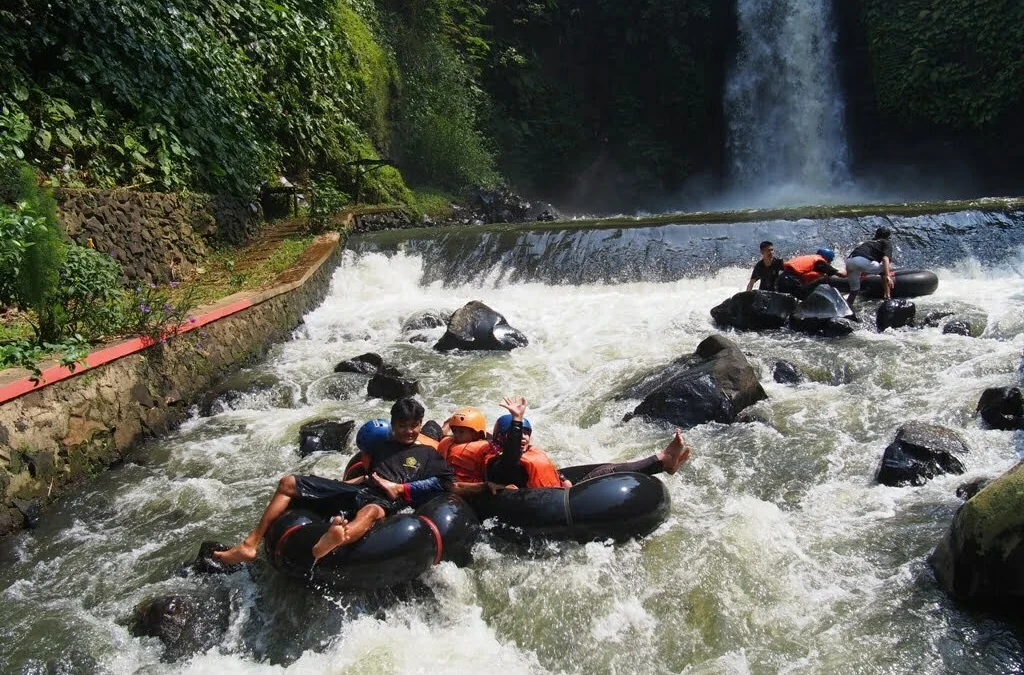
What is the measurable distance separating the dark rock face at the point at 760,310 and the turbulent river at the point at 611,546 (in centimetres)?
33

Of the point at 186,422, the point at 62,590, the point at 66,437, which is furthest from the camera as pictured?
the point at 186,422

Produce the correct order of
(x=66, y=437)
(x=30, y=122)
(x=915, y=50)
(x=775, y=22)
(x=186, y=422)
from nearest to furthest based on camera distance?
(x=66, y=437) < (x=186, y=422) < (x=30, y=122) < (x=915, y=50) < (x=775, y=22)

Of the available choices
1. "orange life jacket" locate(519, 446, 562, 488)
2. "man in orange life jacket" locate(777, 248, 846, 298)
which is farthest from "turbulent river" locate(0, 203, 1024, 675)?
"man in orange life jacket" locate(777, 248, 846, 298)

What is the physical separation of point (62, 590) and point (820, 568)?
432 cm

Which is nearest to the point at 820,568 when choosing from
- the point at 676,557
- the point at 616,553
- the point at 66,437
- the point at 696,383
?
the point at 676,557

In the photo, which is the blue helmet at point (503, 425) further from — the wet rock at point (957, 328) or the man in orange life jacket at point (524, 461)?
the wet rock at point (957, 328)

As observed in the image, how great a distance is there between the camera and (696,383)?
622 cm

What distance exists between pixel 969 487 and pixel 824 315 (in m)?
4.02

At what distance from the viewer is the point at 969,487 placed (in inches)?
174

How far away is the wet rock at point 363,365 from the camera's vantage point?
8.02m

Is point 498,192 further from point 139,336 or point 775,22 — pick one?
point 139,336

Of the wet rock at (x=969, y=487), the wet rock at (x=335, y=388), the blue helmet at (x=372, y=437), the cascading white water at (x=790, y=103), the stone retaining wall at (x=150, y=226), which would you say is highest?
the cascading white water at (x=790, y=103)

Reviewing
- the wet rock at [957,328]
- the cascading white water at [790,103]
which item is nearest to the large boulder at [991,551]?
the wet rock at [957,328]

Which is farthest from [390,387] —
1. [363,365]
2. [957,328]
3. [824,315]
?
[957,328]
